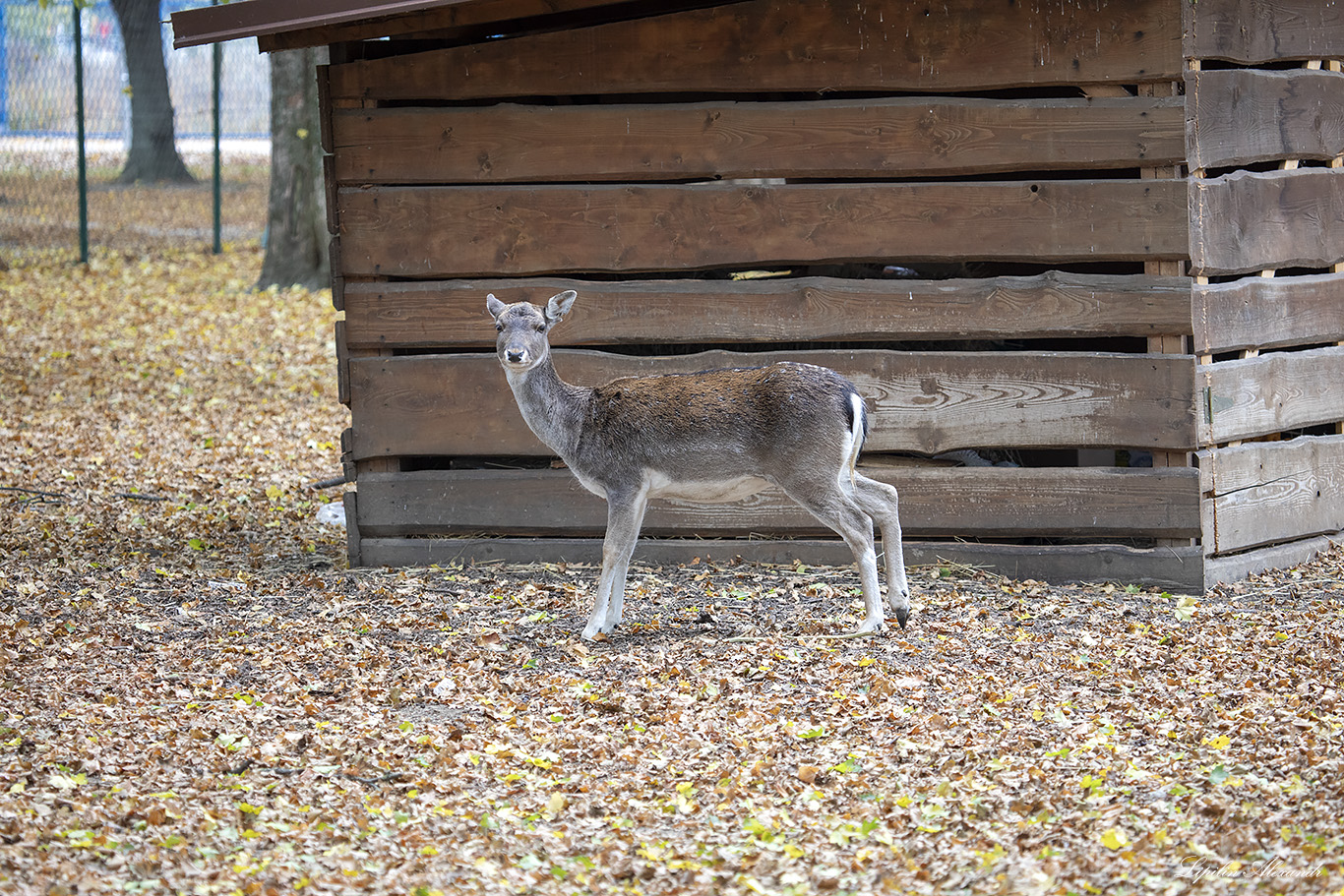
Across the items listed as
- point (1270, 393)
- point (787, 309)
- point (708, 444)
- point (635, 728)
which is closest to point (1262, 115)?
point (1270, 393)

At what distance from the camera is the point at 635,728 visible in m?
5.34

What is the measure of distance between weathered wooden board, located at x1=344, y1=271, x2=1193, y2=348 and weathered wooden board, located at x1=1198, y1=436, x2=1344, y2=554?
0.83 meters

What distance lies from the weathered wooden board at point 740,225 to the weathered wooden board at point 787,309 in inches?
4.7

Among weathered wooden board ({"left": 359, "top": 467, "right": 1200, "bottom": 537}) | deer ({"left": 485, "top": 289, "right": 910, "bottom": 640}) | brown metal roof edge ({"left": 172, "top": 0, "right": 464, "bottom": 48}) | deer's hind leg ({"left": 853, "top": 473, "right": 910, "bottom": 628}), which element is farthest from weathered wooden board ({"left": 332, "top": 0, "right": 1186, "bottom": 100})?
deer's hind leg ({"left": 853, "top": 473, "right": 910, "bottom": 628})

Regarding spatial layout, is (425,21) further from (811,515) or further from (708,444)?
(811,515)

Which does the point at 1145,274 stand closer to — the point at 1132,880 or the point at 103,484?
the point at 1132,880

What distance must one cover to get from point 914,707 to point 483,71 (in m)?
3.99

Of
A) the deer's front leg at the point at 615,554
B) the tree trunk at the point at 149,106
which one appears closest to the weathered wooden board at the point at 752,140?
the deer's front leg at the point at 615,554

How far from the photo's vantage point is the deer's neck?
6695mm

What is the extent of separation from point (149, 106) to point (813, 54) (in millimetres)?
16502

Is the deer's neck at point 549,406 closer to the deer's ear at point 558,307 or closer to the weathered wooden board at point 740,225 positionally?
the deer's ear at point 558,307

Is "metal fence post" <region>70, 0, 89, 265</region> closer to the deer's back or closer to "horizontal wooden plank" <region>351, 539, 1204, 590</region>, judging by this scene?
"horizontal wooden plank" <region>351, 539, 1204, 590</region>

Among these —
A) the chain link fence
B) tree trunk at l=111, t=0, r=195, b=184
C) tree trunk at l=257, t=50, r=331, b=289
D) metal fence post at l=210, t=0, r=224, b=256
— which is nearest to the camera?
tree trunk at l=257, t=50, r=331, b=289

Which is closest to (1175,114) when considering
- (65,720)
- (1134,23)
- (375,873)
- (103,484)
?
(1134,23)
